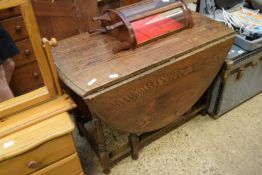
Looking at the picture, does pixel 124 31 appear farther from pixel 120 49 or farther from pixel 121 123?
pixel 121 123

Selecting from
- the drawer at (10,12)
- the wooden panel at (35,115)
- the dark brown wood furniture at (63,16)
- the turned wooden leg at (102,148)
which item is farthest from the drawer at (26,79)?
the dark brown wood furniture at (63,16)

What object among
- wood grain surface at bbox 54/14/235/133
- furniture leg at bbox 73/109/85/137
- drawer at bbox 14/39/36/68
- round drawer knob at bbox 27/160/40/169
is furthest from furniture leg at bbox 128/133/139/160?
drawer at bbox 14/39/36/68

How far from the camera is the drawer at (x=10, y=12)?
1109mm

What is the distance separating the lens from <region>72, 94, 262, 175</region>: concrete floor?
158cm

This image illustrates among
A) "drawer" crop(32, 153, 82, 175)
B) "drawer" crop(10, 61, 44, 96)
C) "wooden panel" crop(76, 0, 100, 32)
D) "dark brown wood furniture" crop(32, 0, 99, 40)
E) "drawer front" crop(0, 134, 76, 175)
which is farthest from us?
"wooden panel" crop(76, 0, 100, 32)

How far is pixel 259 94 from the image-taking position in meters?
2.09

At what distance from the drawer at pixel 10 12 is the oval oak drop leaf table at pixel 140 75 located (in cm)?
29

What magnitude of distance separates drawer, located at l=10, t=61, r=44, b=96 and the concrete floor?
0.66m

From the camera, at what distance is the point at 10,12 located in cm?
115

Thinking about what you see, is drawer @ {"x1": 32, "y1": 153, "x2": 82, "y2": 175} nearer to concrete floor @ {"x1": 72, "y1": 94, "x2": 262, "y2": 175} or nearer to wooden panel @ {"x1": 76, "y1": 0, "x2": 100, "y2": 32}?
concrete floor @ {"x1": 72, "y1": 94, "x2": 262, "y2": 175}

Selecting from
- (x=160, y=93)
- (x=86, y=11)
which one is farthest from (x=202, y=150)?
(x=86, y=11)

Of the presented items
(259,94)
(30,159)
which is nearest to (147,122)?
(30,159)

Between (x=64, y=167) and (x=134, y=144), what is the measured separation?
1.62 feet

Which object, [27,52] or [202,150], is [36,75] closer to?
[27,52]
